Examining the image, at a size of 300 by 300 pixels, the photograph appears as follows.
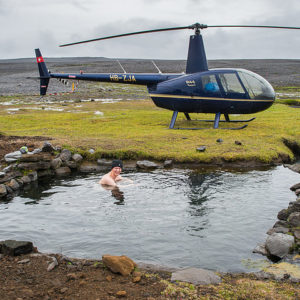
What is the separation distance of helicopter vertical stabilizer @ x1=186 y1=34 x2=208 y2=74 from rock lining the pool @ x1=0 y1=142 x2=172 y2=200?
8360 mm

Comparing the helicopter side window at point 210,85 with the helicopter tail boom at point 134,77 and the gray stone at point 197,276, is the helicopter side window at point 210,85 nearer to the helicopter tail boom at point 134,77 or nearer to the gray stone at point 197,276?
the helicopter tail boom at point 134,77

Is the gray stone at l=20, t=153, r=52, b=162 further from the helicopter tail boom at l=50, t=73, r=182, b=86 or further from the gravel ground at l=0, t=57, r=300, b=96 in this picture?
the gravel ground at l=0, t=57, r=300, b=96

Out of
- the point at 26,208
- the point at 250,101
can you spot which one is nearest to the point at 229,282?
the point at 26,208

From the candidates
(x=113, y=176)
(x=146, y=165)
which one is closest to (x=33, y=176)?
(x=113, y=176)

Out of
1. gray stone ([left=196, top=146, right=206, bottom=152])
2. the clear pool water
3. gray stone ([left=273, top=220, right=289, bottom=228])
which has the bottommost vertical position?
the clear pool water

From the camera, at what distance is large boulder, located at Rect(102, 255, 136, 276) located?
7.08 metres

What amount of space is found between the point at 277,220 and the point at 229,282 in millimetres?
4215

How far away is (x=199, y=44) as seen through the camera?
879 inches

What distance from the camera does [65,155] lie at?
16.5 metres

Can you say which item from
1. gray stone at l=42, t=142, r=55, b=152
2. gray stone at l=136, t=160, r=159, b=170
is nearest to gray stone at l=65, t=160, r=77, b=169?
gray stone at l=42, t=142, r=55, b=152

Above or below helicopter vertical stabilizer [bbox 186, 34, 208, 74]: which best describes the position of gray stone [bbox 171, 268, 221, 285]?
below

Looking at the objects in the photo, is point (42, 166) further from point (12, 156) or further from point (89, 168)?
point (89, 168)

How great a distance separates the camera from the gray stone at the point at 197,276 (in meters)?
6.98

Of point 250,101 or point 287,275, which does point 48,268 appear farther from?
point 250,101
